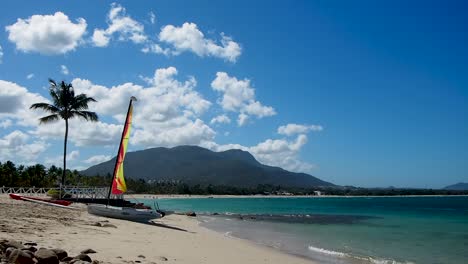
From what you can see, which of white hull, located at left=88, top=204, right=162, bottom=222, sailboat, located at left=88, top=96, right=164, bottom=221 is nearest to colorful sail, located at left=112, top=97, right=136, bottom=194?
sailboat, located at left=88, top=96, right=164, bottom=221

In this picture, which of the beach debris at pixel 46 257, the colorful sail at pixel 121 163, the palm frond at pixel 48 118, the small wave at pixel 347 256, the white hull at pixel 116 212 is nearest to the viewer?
the beach debris at pixel 46 257

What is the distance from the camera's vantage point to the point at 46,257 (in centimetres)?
838

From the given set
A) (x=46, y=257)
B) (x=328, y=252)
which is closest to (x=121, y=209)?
(x=328, y=252)

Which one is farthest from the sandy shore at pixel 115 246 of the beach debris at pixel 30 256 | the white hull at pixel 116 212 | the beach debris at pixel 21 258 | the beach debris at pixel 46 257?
the white hull at pixel 116 212

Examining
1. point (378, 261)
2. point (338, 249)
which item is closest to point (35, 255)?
point (378, 261)

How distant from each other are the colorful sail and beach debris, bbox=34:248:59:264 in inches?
732

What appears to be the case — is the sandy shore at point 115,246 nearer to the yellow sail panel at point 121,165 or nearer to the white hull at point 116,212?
the white hull at point 116,212

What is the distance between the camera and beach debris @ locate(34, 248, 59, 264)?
328 inches

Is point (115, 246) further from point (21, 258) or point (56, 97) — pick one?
point (56, 97)

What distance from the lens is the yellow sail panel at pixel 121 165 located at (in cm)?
2708

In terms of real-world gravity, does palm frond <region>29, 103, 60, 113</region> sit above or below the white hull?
above

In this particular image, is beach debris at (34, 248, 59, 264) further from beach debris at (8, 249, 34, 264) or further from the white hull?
the white hull

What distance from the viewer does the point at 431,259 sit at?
20625 mm

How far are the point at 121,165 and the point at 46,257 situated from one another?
1872 centimetres
